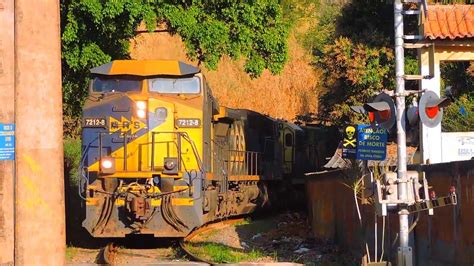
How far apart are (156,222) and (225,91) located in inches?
1525

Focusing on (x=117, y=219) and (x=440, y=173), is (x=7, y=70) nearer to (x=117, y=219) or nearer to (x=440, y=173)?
(x=440, y=173)

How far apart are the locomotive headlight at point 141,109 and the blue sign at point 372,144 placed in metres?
5.90

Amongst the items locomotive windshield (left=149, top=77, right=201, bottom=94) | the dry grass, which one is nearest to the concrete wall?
locomotive windshield (left=149, top=77, right=201, bottom=94)

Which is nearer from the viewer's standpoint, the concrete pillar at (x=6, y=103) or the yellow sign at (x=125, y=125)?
the concrete pillar at (x=6, y=103)

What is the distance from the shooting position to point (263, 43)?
19172 mm

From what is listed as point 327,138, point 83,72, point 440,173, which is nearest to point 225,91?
point 327,138

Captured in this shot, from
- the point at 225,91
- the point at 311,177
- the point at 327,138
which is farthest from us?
the point at 225,91

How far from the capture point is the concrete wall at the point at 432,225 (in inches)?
368

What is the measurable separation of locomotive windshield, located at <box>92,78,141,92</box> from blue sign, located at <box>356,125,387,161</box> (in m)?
6.30

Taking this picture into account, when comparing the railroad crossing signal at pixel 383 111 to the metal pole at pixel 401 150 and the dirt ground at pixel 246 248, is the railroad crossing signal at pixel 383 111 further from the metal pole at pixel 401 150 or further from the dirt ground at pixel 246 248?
the dirt ground at pixel 246 248

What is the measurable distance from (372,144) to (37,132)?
5195mm

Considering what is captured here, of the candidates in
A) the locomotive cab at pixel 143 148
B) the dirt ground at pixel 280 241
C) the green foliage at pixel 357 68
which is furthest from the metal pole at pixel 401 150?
the green foliage at pixel 357 68

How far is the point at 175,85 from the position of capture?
633 inches

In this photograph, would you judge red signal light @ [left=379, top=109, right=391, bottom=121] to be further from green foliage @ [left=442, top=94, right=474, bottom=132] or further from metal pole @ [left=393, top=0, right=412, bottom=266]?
green foliage @ [left=442, top=94, right=474, bottom=132]
